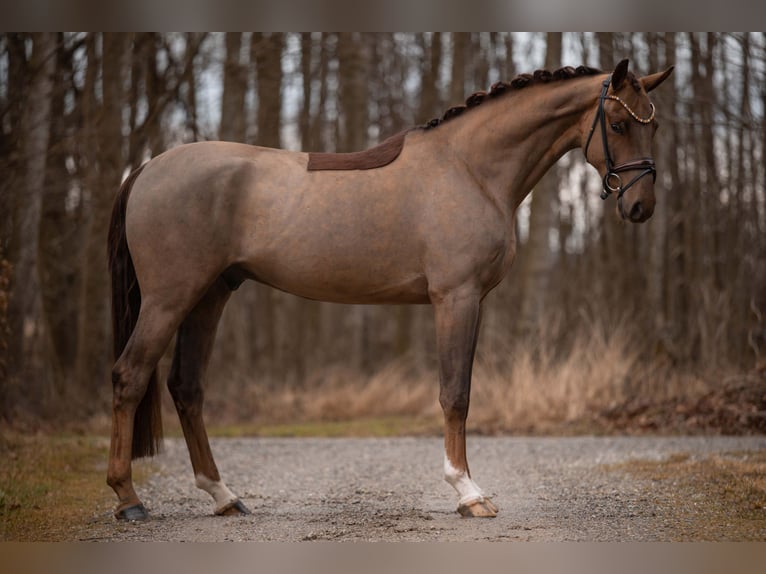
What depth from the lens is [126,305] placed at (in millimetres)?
5637

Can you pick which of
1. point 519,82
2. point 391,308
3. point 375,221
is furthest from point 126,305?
point 391,308

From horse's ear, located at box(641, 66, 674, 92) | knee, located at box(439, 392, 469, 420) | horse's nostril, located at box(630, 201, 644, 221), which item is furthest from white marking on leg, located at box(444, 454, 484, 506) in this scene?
horse's ear, located at box(641, 66, 674, 92)

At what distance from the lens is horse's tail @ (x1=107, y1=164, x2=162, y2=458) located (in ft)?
18.2

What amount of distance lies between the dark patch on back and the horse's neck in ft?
1.26

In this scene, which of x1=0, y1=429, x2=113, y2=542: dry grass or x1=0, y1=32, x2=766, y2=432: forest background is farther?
x1=0, y1=32, x2=766, y2=432: forest background

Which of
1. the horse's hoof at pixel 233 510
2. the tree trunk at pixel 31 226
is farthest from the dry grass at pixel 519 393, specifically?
the horse's hoof at pixel 233 510

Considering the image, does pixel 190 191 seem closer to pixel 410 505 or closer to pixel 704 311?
pixel 410 505

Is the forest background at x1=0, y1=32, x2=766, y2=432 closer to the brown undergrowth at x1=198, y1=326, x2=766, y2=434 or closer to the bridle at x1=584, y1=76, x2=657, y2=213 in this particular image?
the brown undergrowth at x1=198, y1=326, x2=766, y2=434

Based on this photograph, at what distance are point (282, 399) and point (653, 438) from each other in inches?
213

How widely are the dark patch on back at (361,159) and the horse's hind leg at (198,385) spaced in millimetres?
1002

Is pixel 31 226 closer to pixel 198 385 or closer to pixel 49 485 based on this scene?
pixel 49 485

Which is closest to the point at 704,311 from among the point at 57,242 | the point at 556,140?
the point at 556,140

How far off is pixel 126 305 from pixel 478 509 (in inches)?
101

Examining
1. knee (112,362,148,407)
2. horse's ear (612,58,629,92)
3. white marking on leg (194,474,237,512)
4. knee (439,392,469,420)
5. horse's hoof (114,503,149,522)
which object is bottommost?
horse's hoof (114,503,149,522)
